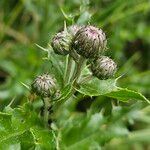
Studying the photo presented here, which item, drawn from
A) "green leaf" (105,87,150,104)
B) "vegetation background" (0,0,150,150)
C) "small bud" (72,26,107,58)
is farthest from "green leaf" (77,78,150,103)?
"vegetation background" (0,0,150,150)

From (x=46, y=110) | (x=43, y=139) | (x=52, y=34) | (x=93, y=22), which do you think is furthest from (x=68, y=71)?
(x=52, y=34)

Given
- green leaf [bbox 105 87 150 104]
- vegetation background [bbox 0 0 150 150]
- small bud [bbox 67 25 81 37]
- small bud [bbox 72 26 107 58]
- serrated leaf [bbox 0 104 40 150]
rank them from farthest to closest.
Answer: vegetation background [bbox 0 0 150 150] → small bud [bbox 67 25 81 37] → serrated leaf [bbox 0 104 40 150] → small bud [bbox 72 26 107 58] → green leaf [bbox 105 87 150 104]

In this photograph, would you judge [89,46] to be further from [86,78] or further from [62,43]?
[86,78]

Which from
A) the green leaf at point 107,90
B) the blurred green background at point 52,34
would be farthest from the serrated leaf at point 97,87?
the blurred green background at point 52,34

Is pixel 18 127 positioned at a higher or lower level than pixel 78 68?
lower

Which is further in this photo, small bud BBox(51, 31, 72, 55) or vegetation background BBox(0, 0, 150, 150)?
vegetation background BBox(0, 0, 150, 150)

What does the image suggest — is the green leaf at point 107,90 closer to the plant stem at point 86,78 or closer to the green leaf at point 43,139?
the plant stem at point 86,78

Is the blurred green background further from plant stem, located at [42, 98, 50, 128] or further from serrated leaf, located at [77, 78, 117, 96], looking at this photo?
serrated leaf, located at [77, 78, 117, 96]
